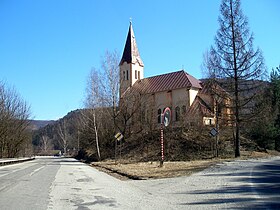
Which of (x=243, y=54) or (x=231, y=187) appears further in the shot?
(x=243, y=54)

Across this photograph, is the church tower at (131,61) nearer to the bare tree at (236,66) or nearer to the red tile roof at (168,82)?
the red tile roof at (168,82)

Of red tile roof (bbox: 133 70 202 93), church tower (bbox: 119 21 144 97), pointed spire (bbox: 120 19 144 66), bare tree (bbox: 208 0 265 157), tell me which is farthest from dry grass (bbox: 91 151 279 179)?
pointed spire (bbox: 120 19 144 66)

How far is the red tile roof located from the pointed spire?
6.99 m

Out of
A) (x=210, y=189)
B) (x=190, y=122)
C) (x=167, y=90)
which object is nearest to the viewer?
(x=210, y=189)

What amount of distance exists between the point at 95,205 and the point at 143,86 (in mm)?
56523

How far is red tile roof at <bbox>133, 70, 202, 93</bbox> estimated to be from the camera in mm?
62316

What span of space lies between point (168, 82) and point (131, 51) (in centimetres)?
1462

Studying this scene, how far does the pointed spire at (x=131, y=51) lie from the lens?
75625mm

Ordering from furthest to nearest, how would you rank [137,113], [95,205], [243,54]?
[137,113], [243,54], [95,205]

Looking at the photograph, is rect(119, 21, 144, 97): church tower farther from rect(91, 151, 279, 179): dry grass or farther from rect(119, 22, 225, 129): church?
rect(91, 151, 279, 179): dry grass

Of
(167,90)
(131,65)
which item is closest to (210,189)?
(167,90)

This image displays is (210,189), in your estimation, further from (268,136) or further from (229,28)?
(268,136)

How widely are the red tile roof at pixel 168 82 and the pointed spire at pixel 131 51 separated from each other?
6.99 meters

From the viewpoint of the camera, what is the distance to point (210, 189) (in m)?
12.5
